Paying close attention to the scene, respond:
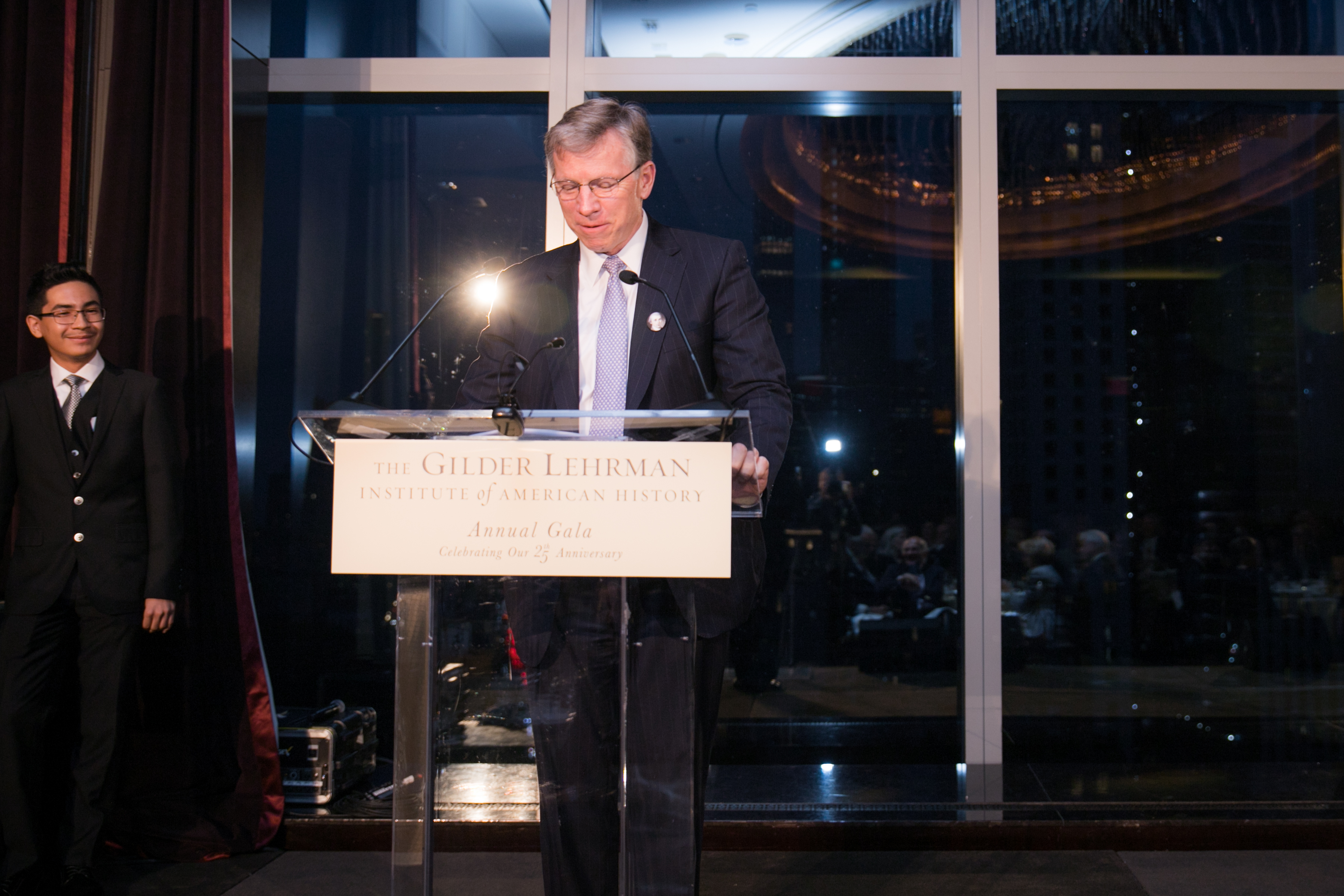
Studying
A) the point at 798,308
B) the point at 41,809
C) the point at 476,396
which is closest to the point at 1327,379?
the point at 798,308

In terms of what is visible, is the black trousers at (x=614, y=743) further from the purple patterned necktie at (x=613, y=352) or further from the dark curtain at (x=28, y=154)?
the dark curtain at (x=28, y=154)

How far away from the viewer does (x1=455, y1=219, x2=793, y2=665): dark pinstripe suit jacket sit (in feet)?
4.92

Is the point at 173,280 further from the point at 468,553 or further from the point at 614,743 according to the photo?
the point at 614,743

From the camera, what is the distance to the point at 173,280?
277 cm

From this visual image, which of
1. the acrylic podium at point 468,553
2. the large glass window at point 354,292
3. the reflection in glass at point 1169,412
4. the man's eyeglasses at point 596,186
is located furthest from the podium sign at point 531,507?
the reflection in glass at point 1169,412

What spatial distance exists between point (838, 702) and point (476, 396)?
8.34ft

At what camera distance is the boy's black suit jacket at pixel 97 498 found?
2352mm

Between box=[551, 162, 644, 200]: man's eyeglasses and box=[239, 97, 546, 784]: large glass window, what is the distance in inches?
85.2

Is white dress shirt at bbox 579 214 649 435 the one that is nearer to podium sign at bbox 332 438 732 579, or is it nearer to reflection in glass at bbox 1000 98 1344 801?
podium sign at bbox 332 438 732 579

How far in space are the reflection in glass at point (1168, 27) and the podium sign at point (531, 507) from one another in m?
3.11

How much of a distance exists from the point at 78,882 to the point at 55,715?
0.44m

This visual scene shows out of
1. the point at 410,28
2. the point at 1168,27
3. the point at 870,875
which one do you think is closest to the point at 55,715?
the point at 870,875

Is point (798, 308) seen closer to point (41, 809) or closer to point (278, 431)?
point (278, 431)

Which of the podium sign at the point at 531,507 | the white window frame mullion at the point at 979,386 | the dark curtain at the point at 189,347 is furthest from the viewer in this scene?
the white window frame mullion at the point at 979,386
